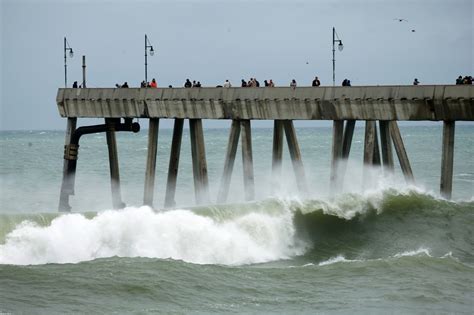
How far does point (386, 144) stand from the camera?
122 ft

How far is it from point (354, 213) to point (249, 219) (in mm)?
3881

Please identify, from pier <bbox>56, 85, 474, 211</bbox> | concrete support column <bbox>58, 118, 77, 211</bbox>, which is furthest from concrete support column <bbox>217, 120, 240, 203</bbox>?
concrete support column <bbox>58, 118, 77, 211</bbox>

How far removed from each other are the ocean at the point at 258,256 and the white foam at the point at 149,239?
0.04 meters

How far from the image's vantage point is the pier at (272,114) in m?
34.1

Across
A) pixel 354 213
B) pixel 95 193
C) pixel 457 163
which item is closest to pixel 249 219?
pixel 354 213

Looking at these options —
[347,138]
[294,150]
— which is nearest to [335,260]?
[294,150]

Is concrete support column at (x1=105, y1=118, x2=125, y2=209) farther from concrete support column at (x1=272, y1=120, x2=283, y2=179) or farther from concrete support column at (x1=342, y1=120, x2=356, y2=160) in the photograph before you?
concrete support column at (x1=342, y1=120, x2=356, y2=160)

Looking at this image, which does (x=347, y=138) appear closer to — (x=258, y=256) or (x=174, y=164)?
(x=174, y=164)

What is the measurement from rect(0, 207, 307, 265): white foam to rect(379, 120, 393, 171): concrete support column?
4.65 meters

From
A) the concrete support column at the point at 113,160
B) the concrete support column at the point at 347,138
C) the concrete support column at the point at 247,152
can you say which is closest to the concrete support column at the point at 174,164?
the concrete support column at the point at 113,160

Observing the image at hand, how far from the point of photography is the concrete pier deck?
3388 centimetres

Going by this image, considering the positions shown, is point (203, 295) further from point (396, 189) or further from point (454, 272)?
point (396, 189)

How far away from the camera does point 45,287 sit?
25516mm

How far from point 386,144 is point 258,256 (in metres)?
6.91
